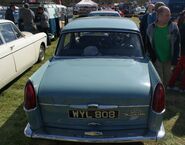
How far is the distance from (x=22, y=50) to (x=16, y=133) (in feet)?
10.4

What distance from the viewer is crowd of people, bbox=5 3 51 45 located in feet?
40.2

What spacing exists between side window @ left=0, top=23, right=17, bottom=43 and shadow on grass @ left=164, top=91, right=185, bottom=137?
3933 mm

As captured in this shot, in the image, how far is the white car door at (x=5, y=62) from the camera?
6.48m

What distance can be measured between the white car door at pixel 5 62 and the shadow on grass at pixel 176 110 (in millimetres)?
3429

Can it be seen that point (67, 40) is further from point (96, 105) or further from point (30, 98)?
point (96, 105)

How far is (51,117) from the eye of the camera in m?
3.97

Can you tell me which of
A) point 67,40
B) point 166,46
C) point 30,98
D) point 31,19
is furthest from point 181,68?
point 31,19

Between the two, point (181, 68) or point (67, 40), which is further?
point (181, 68)

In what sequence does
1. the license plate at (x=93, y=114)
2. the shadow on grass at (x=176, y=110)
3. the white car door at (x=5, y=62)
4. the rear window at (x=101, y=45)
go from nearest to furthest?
the license plate at (x=93, y=114)
the rear window at (x=101, y=45)
the shadow on grass at (x=176, y=110)
the white car door at (x=5, y=62)

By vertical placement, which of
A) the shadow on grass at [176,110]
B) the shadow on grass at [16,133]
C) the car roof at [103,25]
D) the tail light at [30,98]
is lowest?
the shadow on grass at [176,110]

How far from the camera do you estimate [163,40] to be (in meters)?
6.17

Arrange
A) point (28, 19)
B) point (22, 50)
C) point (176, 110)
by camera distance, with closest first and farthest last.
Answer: point (176, 110) → point (22, 50) → point (28, 19)

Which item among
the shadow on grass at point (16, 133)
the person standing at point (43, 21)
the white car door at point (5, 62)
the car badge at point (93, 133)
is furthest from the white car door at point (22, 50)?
the person standing at point (43, 21)

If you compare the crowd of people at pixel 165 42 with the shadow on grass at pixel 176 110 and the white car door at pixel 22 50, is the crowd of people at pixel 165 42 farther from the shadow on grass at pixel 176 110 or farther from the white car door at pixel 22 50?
the white car door at pixel 22 50
